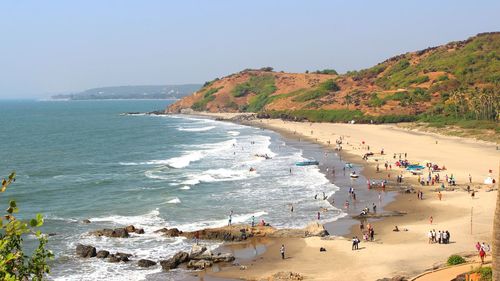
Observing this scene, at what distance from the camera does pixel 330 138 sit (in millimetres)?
90875

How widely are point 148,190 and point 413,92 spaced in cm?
8865

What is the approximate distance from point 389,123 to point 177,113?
3834 inches

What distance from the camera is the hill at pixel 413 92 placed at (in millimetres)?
106062

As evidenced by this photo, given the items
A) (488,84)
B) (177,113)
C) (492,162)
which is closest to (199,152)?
(492,162)

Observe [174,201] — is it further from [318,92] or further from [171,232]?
[318,92]

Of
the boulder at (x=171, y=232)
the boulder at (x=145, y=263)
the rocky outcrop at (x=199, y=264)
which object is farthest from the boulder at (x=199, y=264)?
the boulder at (x=171, y=232)

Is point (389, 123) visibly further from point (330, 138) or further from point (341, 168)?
point (341, 168)

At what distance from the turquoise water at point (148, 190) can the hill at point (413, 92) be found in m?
37.3

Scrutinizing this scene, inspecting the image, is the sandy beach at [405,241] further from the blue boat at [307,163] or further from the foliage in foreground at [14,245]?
the foliage in foreground at [14,245]

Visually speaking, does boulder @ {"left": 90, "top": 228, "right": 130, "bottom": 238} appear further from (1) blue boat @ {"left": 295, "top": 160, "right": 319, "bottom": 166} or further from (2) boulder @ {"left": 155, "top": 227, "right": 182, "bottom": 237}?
(1) blue boat @ {"left": 295, "top": 160, "right": 319, "bottom": 166}

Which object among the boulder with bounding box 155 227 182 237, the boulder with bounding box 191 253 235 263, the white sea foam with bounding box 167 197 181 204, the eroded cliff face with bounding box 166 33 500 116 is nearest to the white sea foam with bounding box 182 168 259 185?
the white sea foam with bounding box 167 197 181 204

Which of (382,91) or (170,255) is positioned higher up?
(382,91)

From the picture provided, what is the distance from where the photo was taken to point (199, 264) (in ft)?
95.2

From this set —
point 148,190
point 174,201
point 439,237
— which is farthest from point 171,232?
point 439,237
